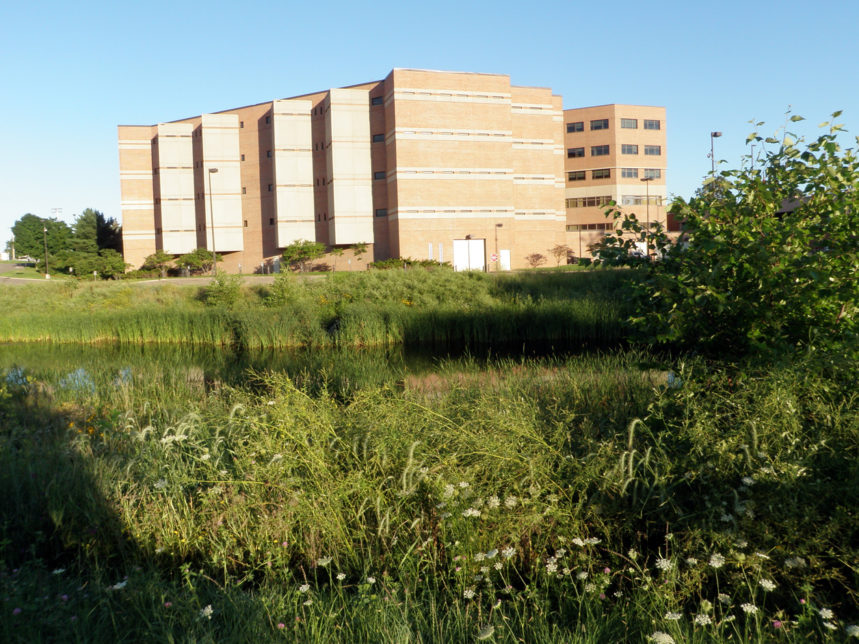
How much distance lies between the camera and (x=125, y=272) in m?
53.8

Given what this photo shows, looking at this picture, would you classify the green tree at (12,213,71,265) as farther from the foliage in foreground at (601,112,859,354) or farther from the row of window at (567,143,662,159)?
the foliage in foreground at (601,112,859,354)

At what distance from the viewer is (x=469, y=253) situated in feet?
166

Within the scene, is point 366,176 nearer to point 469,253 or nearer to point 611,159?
point 469,253

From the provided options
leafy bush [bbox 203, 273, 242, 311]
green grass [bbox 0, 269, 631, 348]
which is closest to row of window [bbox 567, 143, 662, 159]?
green grass [bbox 0, 269, 631, 348]

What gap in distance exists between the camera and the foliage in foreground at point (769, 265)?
5.14 meters

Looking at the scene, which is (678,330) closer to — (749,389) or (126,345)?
(749,389)

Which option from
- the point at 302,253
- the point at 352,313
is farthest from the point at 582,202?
the point at 352,313

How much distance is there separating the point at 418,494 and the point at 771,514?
1948 millimetres

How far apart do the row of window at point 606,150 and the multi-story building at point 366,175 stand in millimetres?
8198

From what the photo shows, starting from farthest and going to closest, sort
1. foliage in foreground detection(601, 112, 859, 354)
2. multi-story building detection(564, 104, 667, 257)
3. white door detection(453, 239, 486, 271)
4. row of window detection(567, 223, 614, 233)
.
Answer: multi-story building detection(564, 104, 667, 257)
row of window detection(567, 223, 614, 233)
white door detection(453, 239, 486, 271)
foliage in foreground detection(601, 112, 859, 354)

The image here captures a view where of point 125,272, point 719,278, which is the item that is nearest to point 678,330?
point 719,278

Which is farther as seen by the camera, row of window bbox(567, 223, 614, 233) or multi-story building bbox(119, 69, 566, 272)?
row of window bbox(567, 223, 614, 233)

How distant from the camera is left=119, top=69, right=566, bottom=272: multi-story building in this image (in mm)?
49719

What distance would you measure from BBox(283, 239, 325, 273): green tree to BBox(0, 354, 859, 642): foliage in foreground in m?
45.5
